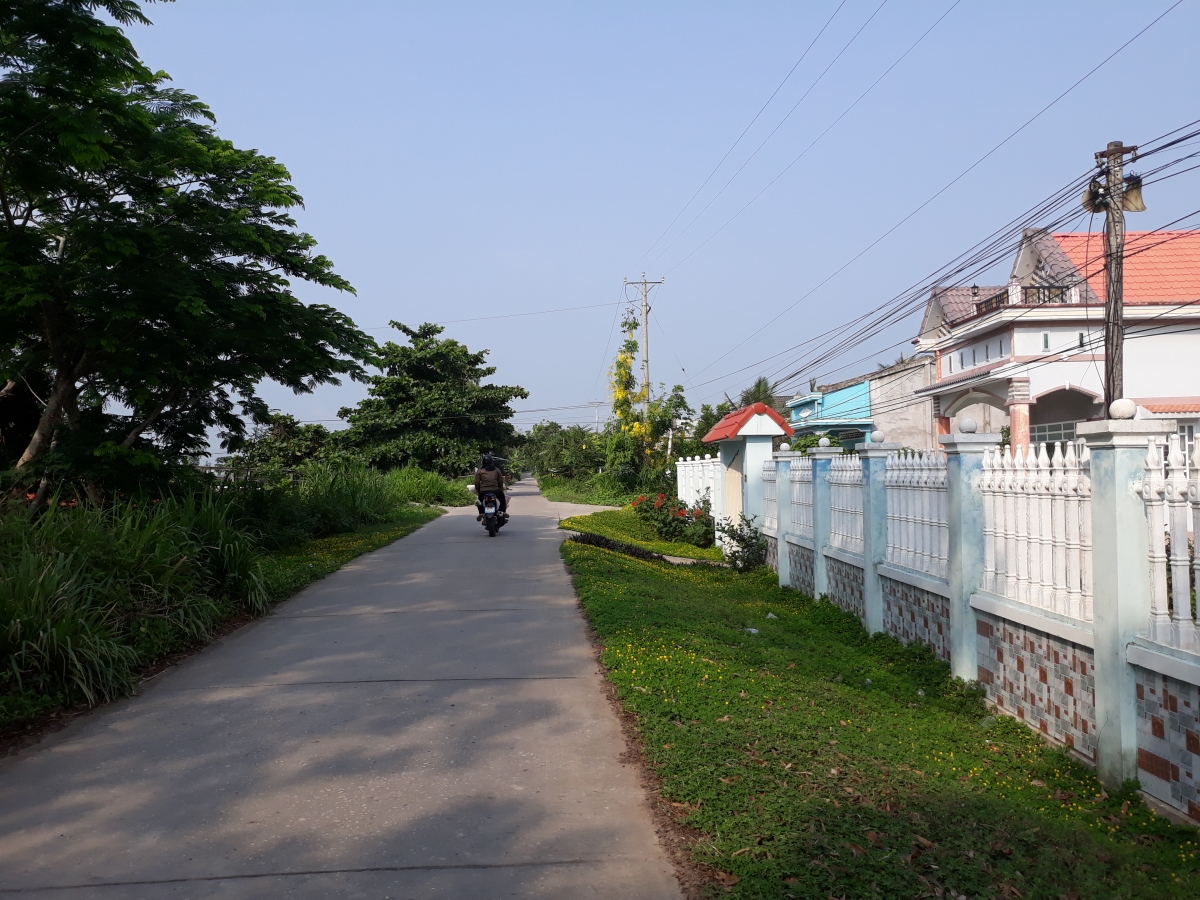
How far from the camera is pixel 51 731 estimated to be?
5.82m

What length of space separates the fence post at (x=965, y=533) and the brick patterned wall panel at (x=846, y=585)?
2356 mm

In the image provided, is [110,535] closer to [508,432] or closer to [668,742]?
[668,742]

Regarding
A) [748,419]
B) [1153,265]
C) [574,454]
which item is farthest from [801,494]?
[574,454]

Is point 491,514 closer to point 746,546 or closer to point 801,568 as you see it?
point 746,546

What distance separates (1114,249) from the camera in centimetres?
1653

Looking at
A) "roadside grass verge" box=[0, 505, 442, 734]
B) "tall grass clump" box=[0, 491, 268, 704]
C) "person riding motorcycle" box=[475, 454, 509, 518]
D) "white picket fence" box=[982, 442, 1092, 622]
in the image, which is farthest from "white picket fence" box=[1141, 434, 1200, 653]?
"person riding motorcycle" box=[475, 454, 509, 518]

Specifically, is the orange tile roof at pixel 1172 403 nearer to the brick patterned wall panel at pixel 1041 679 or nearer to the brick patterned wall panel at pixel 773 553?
the brick patterned wall panel at pixel 773 553

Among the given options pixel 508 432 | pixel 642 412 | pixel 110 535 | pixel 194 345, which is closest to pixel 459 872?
pixel 110 535

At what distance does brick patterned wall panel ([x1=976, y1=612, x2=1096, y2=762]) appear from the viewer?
4965mm

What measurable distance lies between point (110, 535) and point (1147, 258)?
97.2ft

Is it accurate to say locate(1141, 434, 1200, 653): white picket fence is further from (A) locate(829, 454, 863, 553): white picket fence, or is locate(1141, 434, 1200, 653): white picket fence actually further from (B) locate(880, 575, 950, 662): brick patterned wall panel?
(A) locate(829, 454, 863, 553): white picket fence

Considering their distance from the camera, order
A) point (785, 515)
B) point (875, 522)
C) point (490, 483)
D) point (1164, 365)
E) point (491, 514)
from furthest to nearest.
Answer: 1. point (1164, 365)
2. point (490, 483)
3. point (491, 514)
4. point (785, 515)
5. point (875, 522)

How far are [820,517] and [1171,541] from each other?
5974mm

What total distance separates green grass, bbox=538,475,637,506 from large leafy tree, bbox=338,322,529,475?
372cm
